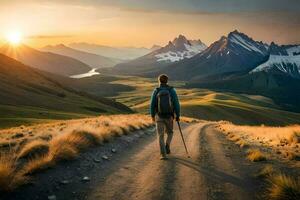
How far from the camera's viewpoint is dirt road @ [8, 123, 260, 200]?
11094 millimetres

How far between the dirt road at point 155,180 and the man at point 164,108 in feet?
4.06

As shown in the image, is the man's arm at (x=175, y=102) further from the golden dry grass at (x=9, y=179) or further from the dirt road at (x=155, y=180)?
the golden dry grass at (x=9, y=179)

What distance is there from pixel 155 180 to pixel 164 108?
4798mm

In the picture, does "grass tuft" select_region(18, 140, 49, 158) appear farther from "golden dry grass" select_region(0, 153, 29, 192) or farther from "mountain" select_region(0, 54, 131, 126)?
"mountain" select_region(0, 54, 131, 126)

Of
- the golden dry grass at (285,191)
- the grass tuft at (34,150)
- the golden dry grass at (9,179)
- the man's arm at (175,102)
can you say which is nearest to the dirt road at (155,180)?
the golden dry grass at (9,179)

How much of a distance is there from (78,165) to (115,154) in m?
3.69

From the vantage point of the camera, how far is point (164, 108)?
55.5 ft

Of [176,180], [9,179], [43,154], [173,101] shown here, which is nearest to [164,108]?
[173,101]

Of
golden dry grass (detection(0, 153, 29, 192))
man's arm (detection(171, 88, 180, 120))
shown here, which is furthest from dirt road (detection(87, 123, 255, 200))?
golden dry grass (detection(0, 153, 29, 192))

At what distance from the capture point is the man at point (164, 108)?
16.9m

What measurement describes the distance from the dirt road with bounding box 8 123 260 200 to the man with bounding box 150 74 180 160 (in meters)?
1.24

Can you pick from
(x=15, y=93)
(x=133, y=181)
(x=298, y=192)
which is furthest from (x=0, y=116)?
(x=298, y=192)

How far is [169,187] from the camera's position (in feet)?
38.8

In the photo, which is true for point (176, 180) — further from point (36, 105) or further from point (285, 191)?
point (36, 105)
